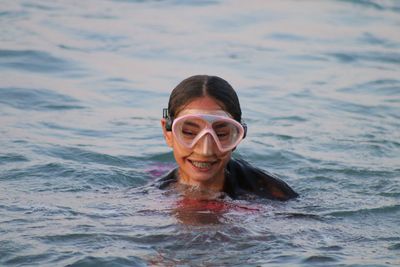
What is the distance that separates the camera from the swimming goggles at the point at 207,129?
603 cm

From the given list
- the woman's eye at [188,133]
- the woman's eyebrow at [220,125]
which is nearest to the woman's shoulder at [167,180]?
the woman's eye at [188,133]

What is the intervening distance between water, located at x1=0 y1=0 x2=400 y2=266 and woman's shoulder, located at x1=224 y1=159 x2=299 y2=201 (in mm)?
137

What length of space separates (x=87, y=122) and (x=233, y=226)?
3966mm

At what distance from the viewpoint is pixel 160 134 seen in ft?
30.3

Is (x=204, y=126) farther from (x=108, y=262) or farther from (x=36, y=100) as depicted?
(x=36, y=100)

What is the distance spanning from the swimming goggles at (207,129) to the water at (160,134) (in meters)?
0.43

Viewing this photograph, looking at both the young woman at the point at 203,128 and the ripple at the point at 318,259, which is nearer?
the ripple at the point at 318,259

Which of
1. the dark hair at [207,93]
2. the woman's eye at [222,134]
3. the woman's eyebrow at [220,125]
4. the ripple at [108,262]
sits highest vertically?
the dark hair at [207,93]

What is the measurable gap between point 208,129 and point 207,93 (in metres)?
0.28

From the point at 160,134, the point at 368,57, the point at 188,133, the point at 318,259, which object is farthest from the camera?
the point at 368,57

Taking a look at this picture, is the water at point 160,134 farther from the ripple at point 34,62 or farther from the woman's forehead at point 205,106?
the woman's forehead at point 205,106

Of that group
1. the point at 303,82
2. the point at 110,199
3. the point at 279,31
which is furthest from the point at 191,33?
the point at 110,199

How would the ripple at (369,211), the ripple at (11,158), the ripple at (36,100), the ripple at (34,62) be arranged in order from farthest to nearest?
the ripple at (34,62)
the ripple at (36,100)
the ripple at (11,158)
the ripple at (369,211)

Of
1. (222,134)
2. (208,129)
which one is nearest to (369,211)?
(222,134)
